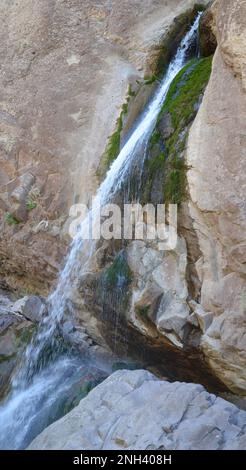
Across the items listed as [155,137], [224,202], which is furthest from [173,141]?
[224,202]

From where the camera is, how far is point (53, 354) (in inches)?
294

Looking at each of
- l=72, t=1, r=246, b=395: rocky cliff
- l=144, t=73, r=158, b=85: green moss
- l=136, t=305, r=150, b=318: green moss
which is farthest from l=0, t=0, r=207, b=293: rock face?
l=136, t=305, r=150, b=318: green moss

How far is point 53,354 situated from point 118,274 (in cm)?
151

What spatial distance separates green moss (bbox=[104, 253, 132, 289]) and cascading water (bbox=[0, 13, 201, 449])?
1.90 ft

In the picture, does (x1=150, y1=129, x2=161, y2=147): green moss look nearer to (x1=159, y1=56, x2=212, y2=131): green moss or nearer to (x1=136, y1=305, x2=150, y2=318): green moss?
(x1=159, y1=56, x2=212, y2=131): green moss

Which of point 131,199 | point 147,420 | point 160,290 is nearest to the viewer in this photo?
point 147,420

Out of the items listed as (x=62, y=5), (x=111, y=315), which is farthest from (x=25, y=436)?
(x=62, y=5)

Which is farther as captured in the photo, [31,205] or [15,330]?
[31,205]

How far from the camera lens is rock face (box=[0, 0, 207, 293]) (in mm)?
9312

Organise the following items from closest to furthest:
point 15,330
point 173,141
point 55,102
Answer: point 173,141 < point 15,330 < point 55,102

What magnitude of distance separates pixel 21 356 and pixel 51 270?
1845 mm

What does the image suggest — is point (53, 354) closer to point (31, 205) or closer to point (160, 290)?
point (160, 290)

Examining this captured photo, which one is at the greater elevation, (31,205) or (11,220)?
(31,205)

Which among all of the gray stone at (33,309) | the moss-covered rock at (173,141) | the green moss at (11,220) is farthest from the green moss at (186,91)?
the green moss at (11,220)
